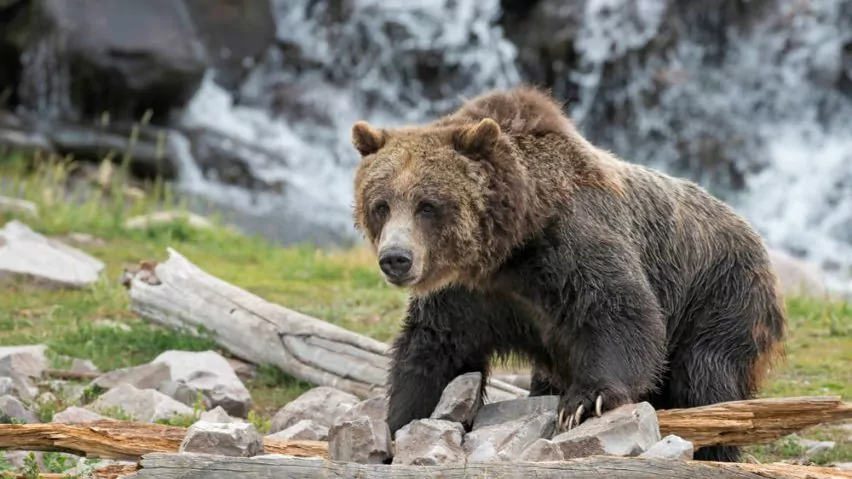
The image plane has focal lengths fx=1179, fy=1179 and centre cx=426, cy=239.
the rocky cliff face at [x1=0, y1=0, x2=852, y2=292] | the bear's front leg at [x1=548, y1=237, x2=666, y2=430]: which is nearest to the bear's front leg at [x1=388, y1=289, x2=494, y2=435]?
the bear's front leg at [x1=548, y1=237, x2=666, y2=430]

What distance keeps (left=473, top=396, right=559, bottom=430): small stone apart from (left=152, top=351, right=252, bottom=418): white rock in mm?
1764

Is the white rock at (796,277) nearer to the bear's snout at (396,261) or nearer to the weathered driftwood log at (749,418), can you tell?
the weathered driftwood log at (749,418)

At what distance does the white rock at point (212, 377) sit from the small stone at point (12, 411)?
0.98 metres

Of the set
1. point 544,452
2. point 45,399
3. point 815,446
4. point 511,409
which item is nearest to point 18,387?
point 45,399

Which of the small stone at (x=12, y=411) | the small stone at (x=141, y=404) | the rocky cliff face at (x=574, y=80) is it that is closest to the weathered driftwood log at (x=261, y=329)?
the small stone at (x=141, y=404)

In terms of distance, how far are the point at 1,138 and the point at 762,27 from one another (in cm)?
1285

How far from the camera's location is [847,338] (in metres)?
8.07

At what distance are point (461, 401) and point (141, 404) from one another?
189 cm

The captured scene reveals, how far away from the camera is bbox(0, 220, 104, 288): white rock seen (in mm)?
8711

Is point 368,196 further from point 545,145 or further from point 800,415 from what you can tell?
point 800,415

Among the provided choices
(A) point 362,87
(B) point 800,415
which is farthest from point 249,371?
(A) point 362,87

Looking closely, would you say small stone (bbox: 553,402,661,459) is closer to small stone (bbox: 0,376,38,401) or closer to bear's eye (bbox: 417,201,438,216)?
bear's eye (bbox: 417,201,438,216)

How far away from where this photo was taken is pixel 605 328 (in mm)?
4734

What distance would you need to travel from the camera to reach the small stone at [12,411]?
5.17 metres
